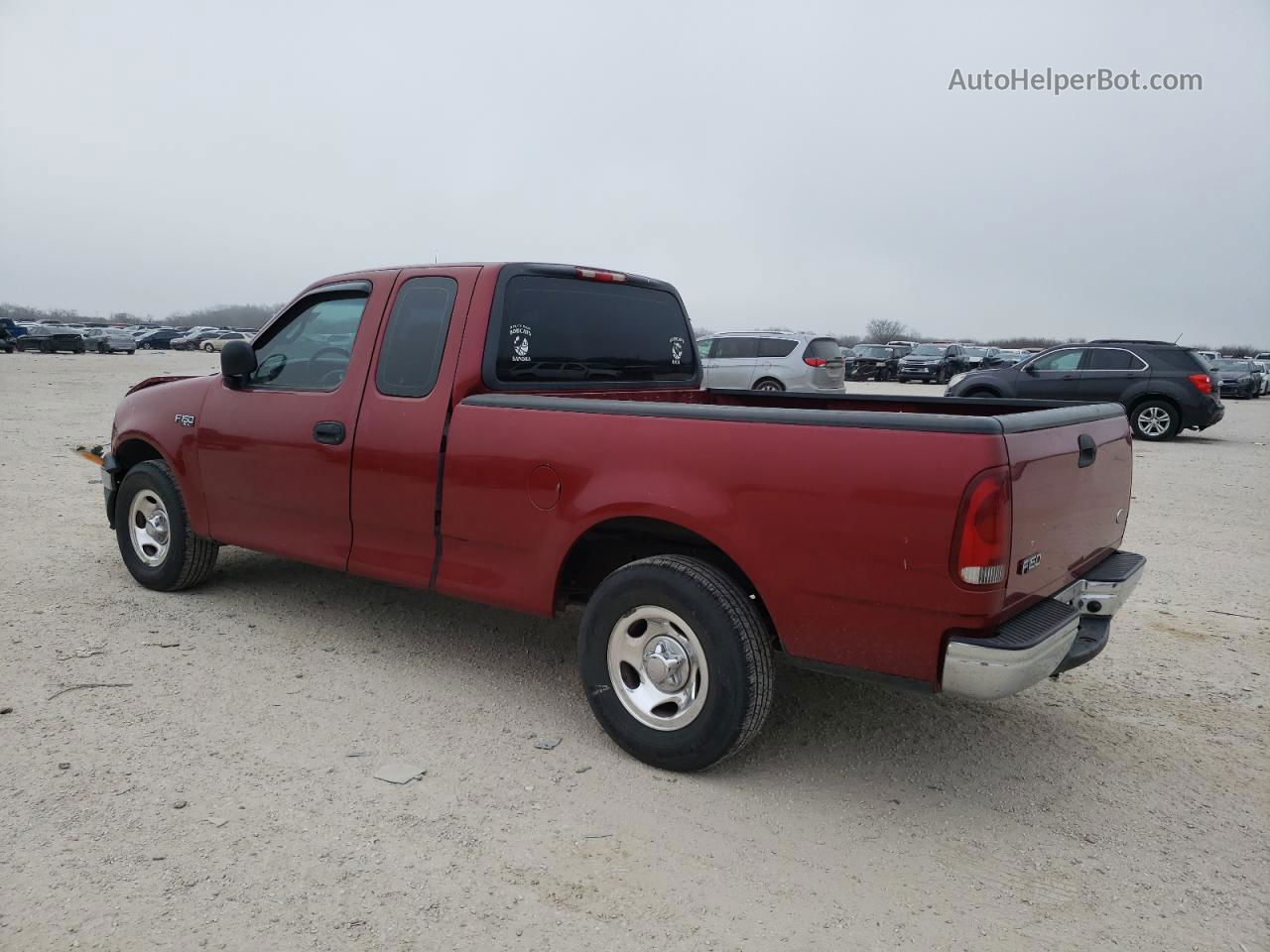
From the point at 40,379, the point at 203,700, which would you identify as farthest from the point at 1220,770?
the point at 40,379

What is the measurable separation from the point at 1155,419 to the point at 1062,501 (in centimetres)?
1505

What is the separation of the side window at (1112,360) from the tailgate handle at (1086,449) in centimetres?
1446

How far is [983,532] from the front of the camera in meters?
2.86

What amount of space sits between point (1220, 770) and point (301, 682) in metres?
3.88

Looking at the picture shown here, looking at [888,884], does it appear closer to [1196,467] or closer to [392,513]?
[392,513]

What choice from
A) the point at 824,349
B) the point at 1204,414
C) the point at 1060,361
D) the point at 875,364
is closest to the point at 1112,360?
the point at 1060,361

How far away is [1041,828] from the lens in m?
3.30

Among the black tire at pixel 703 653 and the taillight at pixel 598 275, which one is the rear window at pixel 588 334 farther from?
the black tire at pixel 703 653

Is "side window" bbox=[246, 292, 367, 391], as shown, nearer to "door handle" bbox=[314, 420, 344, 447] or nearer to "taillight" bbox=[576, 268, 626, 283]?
"door handle" bbox=[314, 420, 344, 447]

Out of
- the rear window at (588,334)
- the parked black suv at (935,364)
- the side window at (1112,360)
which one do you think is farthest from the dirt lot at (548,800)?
the parked black suv at (935,364)

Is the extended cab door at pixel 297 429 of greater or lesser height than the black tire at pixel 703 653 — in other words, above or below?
above

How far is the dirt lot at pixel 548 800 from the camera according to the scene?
2721 millimetres

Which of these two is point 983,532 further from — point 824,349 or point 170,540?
point 824,349

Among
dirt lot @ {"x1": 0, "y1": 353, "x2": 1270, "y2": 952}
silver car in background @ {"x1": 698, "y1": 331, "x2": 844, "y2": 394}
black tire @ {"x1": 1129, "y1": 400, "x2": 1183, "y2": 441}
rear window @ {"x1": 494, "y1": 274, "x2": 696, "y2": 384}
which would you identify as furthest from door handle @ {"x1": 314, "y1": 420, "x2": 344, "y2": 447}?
black tire @ {"x1": 1129, "y1": 400, "x2": 1183, "y2": 441}
